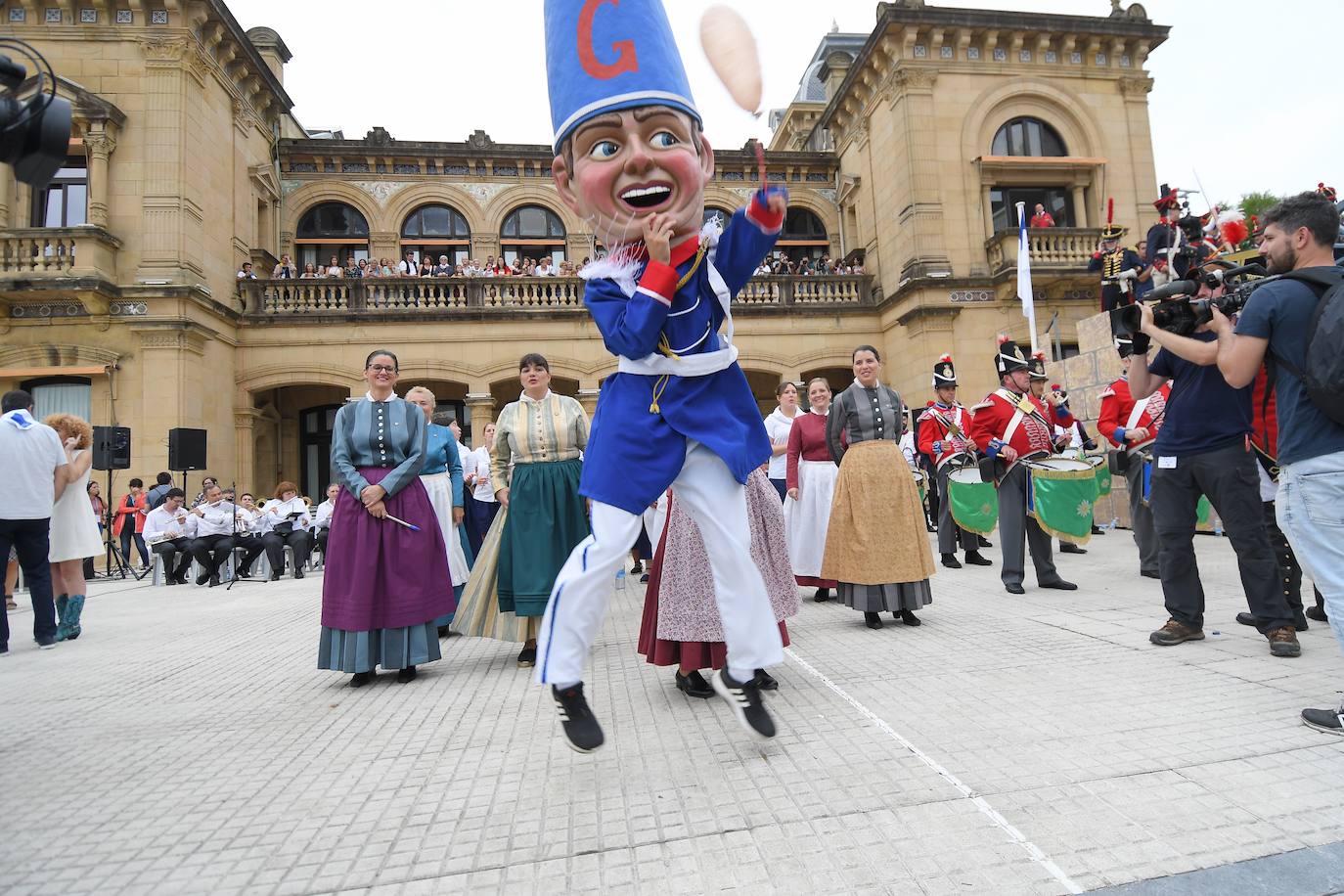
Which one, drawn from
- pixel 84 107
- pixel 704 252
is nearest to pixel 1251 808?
pixel 704 252

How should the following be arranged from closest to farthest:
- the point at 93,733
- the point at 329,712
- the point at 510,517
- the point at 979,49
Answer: the point at 93,733
the point at 329,712
the point at 510,517
the point at 979,49

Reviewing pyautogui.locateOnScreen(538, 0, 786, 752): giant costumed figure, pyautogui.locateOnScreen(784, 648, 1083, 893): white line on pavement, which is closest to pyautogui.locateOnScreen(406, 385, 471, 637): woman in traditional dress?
pyautogui.locateOnScreen(538, 0, 786, 752): giant costumed figure

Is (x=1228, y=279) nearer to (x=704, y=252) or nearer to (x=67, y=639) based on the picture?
(x=704, y=252)

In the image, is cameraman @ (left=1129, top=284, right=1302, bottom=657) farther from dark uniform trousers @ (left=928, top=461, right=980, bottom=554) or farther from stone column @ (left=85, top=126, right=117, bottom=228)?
stone column @ (left=85, top=126, right=117, bottom=228)

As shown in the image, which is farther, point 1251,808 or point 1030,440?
point 1030,440

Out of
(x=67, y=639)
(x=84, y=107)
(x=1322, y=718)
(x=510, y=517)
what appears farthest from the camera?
(x=84, y=107)

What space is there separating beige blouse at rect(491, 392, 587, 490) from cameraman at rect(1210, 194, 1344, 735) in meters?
3.28

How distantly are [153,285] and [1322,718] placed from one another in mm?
17170

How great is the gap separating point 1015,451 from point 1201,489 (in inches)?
85.6

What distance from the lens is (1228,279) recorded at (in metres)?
3.41

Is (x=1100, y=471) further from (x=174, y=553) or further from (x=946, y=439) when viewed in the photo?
(x=174, y=553)

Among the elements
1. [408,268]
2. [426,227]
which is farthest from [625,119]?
[426,227]

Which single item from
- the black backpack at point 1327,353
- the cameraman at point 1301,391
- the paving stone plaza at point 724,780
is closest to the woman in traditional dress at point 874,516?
the paving stone plaza at point 724,780

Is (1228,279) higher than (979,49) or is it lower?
lower
